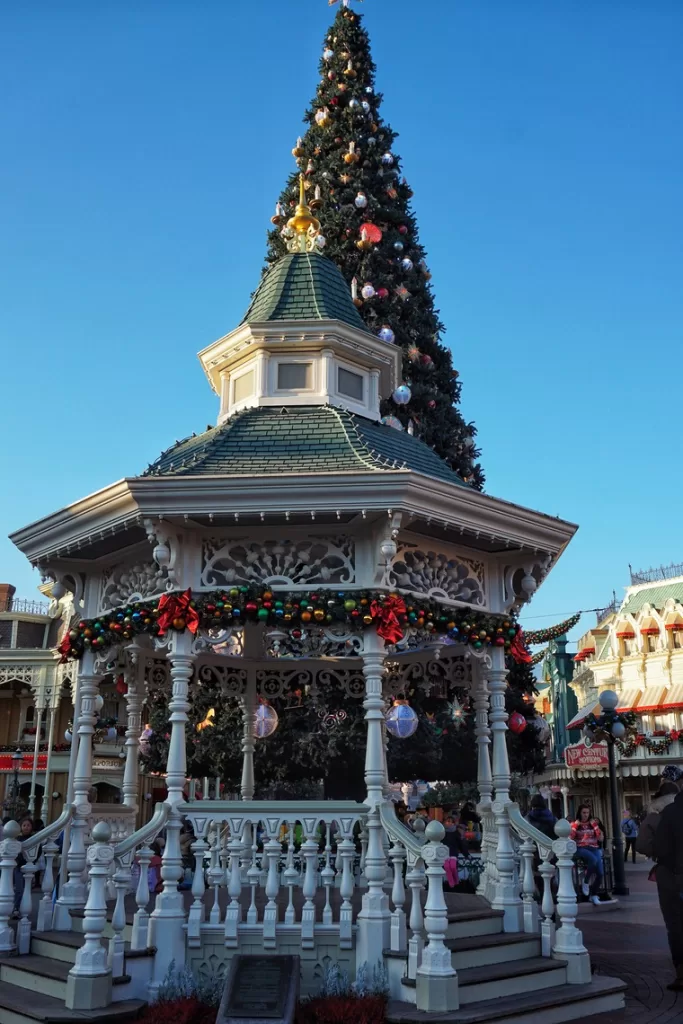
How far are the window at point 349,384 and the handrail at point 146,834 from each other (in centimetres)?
548

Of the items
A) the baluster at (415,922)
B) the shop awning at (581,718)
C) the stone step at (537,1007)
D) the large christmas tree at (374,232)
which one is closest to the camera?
the stone step at (537,1007)

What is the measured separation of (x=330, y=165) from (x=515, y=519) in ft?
51.1

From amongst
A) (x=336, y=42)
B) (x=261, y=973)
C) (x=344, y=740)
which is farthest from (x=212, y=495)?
(x=336, y=42)

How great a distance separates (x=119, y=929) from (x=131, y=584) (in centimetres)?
342

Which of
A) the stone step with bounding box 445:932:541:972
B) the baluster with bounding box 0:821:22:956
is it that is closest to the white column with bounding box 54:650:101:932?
the baluster with bounding box 0:821:22:956

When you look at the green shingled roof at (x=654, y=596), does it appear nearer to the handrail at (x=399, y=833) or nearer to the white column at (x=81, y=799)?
the white column at (x=81, y=799)

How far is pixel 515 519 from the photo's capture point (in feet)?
30.0

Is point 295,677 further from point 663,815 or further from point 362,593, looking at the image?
point 663,815

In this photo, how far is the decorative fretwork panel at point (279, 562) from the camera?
8.53 meters

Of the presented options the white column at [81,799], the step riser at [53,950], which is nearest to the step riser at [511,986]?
the step riser at [53,950]

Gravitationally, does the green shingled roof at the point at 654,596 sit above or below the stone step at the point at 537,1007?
above

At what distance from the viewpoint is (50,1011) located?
6.76m

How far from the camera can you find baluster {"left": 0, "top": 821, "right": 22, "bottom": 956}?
8359 mm

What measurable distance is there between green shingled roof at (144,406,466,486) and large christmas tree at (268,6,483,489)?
885cm
